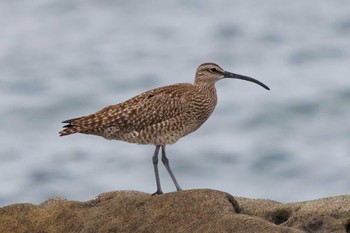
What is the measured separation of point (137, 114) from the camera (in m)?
16.8

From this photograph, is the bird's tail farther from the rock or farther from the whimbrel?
the rock

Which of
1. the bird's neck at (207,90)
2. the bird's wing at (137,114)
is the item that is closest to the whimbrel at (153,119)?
the bird's wing at (137,114)

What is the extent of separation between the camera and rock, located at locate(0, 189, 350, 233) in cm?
1329

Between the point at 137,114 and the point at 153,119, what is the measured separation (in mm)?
205

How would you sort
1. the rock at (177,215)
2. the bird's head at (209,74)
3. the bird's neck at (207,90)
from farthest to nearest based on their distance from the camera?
the bird's head at (209,74) → the bird's neck at (207,90) → the rock at (177,215)

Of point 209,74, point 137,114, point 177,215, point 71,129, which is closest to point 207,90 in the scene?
point 209,74

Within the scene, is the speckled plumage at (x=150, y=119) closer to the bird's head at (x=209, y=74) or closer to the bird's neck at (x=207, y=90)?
the bird's neck at (x=207, y=90)

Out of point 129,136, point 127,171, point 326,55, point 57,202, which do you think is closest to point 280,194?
point 127,171

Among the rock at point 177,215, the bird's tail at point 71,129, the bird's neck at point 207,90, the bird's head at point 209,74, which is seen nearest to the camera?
the rock at point 177,215

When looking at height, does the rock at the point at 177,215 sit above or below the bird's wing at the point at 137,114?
below

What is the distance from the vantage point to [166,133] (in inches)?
655

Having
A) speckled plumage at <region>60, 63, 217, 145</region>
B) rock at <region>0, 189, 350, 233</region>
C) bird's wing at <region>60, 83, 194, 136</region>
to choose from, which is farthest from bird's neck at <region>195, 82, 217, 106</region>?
rock at <region>0, 189, 350, 233</region>

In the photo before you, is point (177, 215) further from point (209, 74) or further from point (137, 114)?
point (209, 74)

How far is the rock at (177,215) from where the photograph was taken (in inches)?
523
